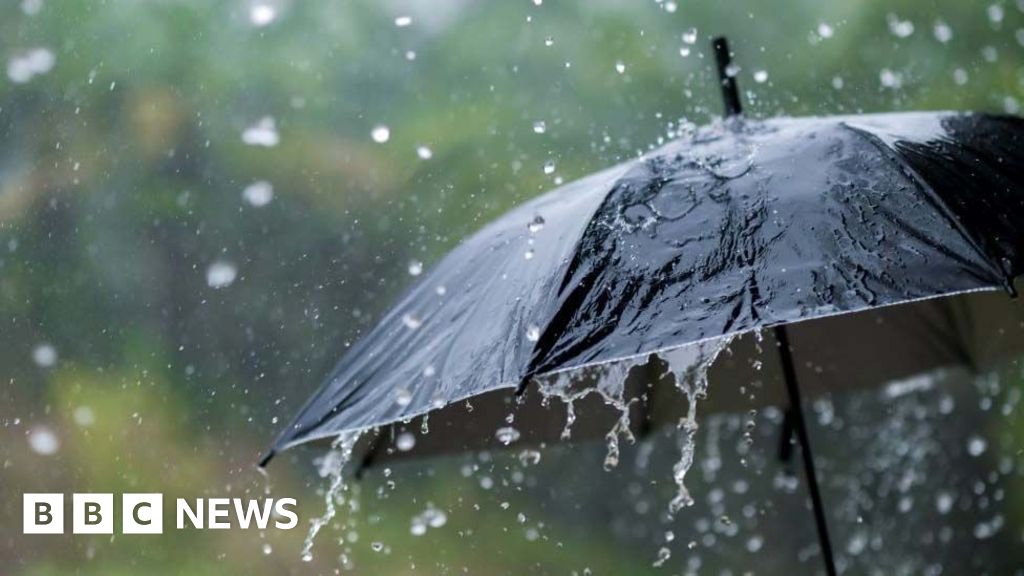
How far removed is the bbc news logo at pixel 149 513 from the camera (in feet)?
17.9

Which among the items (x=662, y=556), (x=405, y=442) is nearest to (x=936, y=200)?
(x=405, y=442)

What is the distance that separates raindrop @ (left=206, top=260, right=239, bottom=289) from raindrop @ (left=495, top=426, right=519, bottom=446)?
Answer: 10.9ft

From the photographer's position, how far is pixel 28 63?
19.2 ft

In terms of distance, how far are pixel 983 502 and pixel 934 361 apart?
10.6 ft

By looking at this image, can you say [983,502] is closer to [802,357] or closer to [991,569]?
[991,569]

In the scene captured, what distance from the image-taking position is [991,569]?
561 centimetres

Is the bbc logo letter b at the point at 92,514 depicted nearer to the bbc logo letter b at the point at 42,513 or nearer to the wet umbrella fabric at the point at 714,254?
the bbc logo letter b at the point at 42,513

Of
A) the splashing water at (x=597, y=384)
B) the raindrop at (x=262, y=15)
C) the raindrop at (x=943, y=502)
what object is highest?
the raindrop at (x=262, y=15)

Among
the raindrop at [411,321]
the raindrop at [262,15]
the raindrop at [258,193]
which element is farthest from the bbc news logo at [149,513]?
the raindrop at [411,321]

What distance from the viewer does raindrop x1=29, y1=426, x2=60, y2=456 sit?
220 inches

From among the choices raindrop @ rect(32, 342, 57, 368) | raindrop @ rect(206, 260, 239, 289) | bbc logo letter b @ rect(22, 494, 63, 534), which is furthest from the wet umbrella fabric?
bbc logo letter b @ rect(22, 494, 63, 534)

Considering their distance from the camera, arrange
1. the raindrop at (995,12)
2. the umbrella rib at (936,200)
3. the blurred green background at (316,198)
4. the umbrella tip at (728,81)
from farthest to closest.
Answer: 1. the raindrop at (995,12)
2. the blurred green background at (316,198)
3. the umbrella tip at (728,81)
4. the umbrella rib at (936,200)

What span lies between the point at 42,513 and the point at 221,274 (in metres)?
1.38

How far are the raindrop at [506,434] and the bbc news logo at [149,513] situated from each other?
320 centimetres
